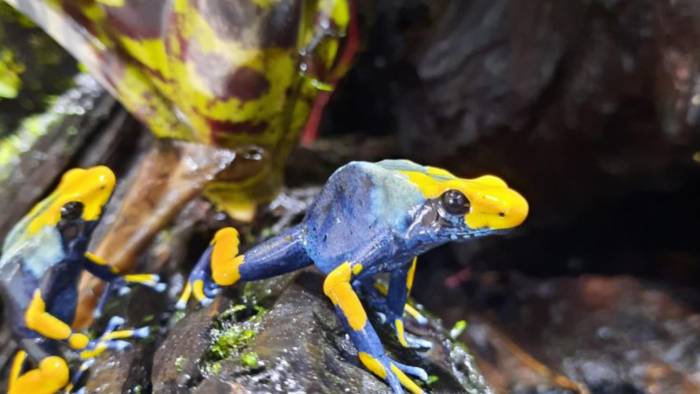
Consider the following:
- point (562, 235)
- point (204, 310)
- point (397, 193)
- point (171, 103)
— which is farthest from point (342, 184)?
point (562, 235)

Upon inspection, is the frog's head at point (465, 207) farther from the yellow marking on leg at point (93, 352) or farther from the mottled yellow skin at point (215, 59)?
the yellow marking on leg at point (93, 352)

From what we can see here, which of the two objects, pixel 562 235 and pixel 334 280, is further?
pixel 562 235

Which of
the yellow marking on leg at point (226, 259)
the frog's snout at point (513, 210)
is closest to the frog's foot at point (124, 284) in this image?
the yellow marking on leg at point (226, 259)

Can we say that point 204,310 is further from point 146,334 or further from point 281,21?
point 281,21

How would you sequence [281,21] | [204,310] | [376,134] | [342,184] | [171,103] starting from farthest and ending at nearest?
1. [376,134]
2. [171,103]
3. [281,21]
4. [204,310]
5. [342,184]

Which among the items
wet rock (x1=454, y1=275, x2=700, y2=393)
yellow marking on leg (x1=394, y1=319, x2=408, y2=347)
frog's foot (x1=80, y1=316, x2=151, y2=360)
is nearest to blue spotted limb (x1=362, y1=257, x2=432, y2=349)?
yellow marking on leg (x1=394, y1=319, x2=408, y2=347)

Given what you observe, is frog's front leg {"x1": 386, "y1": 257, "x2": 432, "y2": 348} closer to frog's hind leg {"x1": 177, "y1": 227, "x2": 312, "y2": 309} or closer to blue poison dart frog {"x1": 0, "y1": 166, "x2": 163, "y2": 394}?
frog's hind leg {"x1": 177, "y1": 227, "x2": 312, "y2": 309}

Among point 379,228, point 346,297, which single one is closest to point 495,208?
point 379,228

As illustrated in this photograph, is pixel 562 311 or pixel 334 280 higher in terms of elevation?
pixel 562 311
